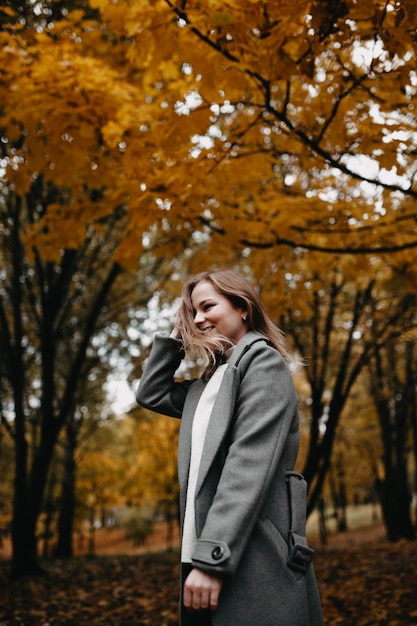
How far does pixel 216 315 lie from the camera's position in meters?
2.01

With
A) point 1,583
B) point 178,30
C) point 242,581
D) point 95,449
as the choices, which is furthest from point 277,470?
point 95,449

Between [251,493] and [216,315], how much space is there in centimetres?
75

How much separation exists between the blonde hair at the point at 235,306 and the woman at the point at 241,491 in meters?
0.01

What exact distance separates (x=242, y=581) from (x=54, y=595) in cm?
487

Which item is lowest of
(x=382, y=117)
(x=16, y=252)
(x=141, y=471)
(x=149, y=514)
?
(x=149, y=514)

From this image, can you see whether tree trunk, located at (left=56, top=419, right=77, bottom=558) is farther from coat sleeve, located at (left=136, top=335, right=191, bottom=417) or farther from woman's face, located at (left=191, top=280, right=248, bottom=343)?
woman's face, located at (left=191, top=280, right=248, bottom=343)

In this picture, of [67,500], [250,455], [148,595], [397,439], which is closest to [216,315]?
[250,455]

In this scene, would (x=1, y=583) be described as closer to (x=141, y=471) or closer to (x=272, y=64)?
(x=272, y=64)

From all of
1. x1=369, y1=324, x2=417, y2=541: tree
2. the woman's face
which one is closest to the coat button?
the woman's face

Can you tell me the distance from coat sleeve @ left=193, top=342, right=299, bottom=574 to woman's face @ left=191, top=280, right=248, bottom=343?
229 millimetres

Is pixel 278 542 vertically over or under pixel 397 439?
under

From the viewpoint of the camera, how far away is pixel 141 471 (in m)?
22.8

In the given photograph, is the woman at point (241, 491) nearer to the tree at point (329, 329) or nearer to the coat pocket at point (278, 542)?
the coat pocket at point (278, 542)

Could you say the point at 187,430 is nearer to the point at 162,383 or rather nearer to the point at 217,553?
the point at 162,383
